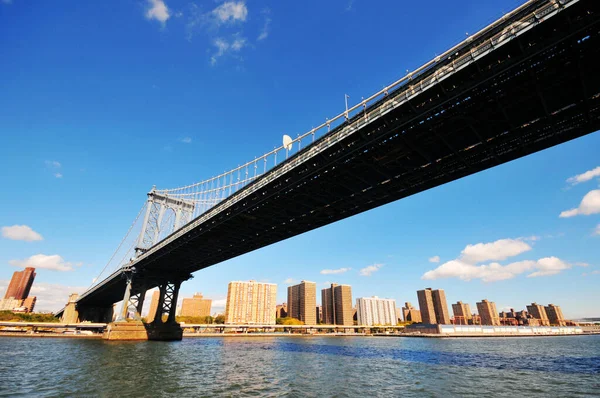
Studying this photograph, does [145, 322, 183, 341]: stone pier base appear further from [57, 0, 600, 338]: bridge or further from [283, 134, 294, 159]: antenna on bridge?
[283, 134, 294, 159]: antenna on bridge

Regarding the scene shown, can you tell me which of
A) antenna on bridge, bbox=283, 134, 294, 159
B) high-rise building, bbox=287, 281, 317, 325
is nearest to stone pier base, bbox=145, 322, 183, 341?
antenna on bridge, bbox=283, 134, 294, 159

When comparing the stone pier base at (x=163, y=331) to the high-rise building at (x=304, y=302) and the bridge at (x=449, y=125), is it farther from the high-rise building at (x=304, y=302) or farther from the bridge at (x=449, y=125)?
the high-rise building at (x=304, y=302)

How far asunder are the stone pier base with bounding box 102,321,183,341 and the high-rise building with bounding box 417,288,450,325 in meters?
148

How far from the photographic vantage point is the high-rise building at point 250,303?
5669 inches

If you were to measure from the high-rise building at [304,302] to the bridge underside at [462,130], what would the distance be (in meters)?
146

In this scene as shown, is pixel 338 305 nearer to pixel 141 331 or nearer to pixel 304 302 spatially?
pixel 304 302

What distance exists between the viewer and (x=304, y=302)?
176125mm

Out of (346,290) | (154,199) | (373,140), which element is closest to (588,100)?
(373,140)

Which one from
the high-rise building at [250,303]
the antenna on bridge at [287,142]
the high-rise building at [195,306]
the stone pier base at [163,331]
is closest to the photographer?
the antenna on bridge at [287,142]

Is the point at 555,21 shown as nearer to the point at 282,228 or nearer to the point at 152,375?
the point at 152,375

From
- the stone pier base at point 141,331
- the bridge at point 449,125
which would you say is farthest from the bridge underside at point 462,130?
the stone pier base at point 141,331

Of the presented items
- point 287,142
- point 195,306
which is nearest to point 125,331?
point 287,142

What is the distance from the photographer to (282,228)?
138 feet

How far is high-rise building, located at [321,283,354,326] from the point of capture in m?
177
